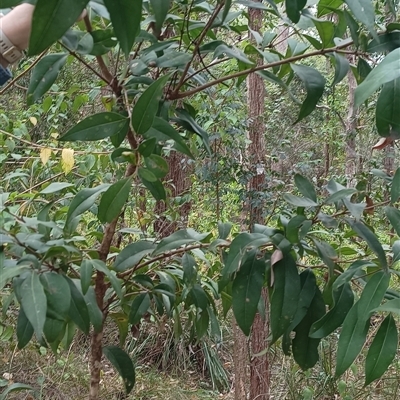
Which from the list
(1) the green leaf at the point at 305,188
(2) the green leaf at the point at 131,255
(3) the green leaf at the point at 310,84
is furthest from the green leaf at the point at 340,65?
(2) the green leaf at the point at 131,255

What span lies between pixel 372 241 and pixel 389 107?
0.20m

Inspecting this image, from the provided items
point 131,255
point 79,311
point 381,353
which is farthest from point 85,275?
point 381,353

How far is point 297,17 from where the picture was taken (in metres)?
0.54

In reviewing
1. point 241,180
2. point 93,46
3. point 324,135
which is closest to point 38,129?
point 241,180

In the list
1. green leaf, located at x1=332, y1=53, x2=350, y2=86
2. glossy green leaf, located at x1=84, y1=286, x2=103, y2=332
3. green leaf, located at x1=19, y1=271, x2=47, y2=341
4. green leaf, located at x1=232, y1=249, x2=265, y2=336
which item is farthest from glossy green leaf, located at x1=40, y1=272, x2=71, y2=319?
green leaf, located at x1=332, y1=53, x2=350, y2=86

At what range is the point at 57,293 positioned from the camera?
20.5 inches

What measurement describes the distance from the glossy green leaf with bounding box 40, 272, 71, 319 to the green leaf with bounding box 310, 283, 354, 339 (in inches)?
11.6

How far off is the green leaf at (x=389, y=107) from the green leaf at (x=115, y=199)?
0.88 feet

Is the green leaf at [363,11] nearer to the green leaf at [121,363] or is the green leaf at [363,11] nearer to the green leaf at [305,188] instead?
the green leaf at [305,188]

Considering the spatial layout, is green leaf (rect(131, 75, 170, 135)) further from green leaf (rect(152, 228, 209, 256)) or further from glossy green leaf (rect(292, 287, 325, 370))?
glossy green leaf (rect(292, 287, 325, 370))

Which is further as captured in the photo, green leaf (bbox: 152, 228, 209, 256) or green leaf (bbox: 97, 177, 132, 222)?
green leaf (bbox: 152, 228, 209, 256)

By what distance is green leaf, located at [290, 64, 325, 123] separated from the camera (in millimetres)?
686

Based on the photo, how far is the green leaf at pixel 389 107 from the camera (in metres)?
0.43

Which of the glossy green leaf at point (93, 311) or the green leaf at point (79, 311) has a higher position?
the green leaf at point (79, 311)
